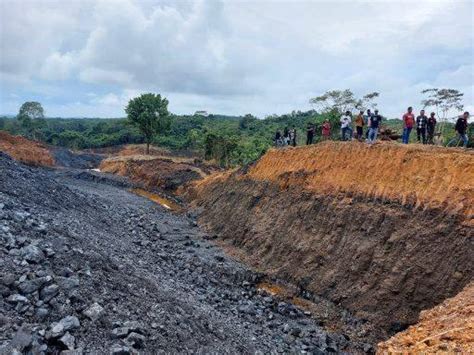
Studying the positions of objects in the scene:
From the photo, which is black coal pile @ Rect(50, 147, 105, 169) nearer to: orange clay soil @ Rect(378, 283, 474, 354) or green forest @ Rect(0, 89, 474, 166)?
green forest @ Rect(0, 89, 474, 166)

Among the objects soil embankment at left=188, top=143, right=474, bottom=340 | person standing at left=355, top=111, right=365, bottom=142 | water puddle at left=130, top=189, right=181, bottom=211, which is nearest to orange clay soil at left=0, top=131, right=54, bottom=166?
water puddle at left=130, top=189, right=181, bottom=211

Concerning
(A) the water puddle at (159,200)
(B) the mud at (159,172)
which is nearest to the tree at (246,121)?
(B) the mud at (159,172)

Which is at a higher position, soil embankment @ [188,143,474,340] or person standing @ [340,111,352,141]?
person standing @ [340,111,352,141]

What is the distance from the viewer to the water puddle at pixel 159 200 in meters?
27.3

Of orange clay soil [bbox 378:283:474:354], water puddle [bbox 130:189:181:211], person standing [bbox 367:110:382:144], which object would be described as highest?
person standing [bbox 367:110:382:144]

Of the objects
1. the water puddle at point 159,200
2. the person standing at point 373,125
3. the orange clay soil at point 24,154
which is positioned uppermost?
the person standing at point 373,125

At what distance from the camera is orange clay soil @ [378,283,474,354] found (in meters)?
7.09

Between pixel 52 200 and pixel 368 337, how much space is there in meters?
12.5

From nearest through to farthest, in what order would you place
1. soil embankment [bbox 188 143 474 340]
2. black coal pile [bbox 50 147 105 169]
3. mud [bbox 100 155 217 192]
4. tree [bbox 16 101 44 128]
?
soil embankment [bbox 188 143 474 340], mud [bbox 100 155 217 192], black coal pile [bbox 50 147 105 169], tree [bbox 16 101 44 128]

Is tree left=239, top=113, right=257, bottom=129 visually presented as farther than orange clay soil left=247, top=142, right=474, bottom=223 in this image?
Yes

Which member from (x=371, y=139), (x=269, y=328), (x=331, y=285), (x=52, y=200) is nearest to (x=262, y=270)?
(x=331, y=285)

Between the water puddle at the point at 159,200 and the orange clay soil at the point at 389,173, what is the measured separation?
8935mm

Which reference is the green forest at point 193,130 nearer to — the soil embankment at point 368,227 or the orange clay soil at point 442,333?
the soil embankment at point 368,227

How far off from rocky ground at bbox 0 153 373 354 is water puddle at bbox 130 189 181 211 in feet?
29.5
